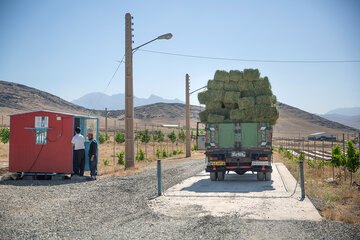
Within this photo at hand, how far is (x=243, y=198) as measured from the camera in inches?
373

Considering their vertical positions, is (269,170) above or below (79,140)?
below

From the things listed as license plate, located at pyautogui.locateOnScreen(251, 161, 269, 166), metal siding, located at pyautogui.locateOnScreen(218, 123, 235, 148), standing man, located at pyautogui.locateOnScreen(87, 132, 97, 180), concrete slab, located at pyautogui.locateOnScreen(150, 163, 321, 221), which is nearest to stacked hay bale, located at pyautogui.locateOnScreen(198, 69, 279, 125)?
metal siding, located at pyautogui.locateOnScreen(218, 123, 235, 148)

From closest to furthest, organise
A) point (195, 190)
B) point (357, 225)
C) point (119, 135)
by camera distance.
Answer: point (357, 225) < point (195, 190) < point (119, 135)

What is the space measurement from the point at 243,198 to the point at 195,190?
2.02 meters

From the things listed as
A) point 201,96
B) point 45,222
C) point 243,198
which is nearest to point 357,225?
point 243,198

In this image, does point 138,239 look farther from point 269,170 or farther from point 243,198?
point 269,170

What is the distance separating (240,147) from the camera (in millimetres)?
12969

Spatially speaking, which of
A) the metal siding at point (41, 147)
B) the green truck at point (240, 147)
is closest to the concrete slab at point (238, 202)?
the green truck at point (240, 147)

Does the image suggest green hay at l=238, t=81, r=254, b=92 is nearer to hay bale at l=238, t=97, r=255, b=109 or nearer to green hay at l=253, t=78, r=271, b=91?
green hay at l=253, t=78, r=271, b=91

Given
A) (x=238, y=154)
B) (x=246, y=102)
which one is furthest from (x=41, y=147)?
(x=246, y=102)

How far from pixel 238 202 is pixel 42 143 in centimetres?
832

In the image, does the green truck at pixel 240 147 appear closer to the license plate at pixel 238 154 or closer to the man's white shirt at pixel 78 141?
the license plate at pixel 238 154

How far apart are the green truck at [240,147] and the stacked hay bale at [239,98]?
107 inches

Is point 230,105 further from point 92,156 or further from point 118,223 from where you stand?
point 118,223
